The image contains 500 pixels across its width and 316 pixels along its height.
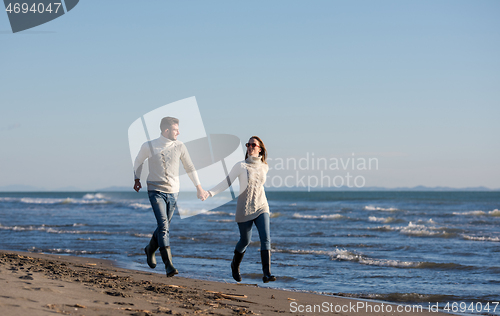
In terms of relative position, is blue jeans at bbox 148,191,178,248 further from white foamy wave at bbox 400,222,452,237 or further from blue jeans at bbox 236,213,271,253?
white foamy wave at bbox 400,222,452,237

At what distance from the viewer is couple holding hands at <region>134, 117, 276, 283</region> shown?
17.4 ft

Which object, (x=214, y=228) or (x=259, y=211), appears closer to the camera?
(x=259, y=211)

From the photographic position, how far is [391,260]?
443 inches

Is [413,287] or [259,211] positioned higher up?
[259,211]

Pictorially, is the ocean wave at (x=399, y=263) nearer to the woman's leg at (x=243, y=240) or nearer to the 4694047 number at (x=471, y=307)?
the 4694047 number at (x=471, y=307)

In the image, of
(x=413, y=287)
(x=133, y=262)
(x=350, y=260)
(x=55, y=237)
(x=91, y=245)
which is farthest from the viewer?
(x=55, y=237)

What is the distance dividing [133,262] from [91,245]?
12.3 ft

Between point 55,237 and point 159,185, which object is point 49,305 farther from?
point 55,237

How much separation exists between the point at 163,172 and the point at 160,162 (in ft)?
0.45

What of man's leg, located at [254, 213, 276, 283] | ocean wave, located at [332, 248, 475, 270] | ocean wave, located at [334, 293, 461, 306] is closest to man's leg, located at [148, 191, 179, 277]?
man's leg, located at [254, 213, 276, 283]

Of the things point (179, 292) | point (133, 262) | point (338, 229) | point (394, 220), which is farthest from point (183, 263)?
point (394, 220)

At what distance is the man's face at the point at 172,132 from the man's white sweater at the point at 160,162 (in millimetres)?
45

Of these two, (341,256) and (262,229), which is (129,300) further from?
(341,256)

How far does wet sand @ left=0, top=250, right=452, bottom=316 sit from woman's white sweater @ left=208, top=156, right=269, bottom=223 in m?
1.13
